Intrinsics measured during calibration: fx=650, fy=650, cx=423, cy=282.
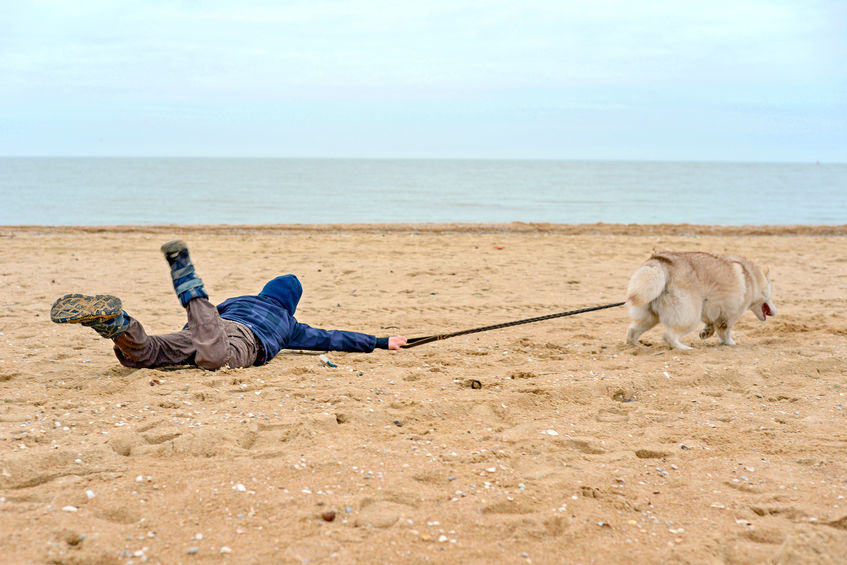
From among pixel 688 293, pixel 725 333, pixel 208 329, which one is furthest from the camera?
pixel 725 333

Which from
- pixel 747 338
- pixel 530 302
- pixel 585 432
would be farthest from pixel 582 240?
pixel 585 432

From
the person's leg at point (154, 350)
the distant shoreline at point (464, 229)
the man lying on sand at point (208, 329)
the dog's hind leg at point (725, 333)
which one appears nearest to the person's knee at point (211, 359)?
the man lying on sand at point (208, 329)

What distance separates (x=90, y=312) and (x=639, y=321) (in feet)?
14.8

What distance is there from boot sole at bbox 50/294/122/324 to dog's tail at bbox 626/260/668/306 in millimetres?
4128

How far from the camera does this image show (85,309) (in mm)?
3996

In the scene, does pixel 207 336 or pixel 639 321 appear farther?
pixel 639 321

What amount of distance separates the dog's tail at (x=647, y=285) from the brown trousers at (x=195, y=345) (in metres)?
3.32

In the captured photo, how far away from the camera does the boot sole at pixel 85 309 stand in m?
3.97

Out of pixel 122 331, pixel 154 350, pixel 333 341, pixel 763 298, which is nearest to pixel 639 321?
pixel 763 298

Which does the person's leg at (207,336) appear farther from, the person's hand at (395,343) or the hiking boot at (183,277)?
the person's hand at (395,343)

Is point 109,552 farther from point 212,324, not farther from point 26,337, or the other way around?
point 26,337

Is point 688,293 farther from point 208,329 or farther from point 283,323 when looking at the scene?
point 208,329

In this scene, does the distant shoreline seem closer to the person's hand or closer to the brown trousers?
the person's hand

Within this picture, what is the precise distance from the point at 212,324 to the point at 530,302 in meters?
4.49
